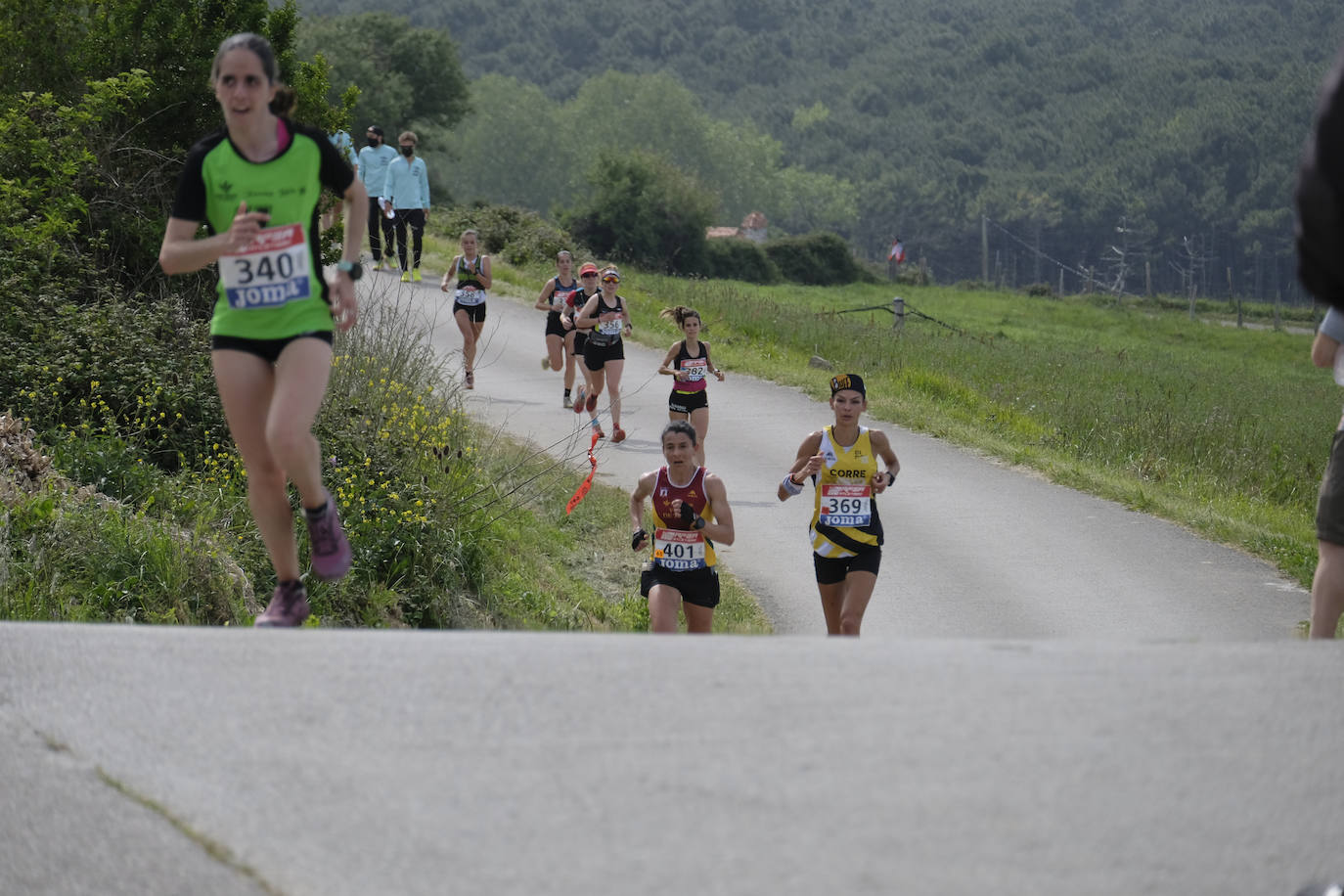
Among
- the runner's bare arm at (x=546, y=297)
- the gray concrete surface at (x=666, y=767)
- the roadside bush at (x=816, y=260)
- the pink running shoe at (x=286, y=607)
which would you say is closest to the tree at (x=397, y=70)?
the roadside bush at (x=816, y=260)

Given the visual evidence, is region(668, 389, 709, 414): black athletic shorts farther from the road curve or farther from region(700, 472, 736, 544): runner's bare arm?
region(700, 472, 736, 544): runner's bare arm

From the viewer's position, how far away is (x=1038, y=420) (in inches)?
840

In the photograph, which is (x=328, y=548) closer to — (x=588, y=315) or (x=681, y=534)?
(x=681, y=534)

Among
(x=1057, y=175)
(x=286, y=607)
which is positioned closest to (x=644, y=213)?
(x=286, y=607)

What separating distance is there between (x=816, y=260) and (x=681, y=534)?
6248 cm

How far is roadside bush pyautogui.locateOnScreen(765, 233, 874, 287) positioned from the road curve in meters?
50.2

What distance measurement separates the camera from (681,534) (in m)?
9.27

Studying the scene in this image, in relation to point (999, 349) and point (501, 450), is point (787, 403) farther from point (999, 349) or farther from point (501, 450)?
point (999, 349)

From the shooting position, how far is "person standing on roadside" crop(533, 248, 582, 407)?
17967 mm

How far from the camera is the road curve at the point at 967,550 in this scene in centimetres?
1196

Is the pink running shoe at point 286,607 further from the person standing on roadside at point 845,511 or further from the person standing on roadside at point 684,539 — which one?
the person standing on roadside at point 845,511

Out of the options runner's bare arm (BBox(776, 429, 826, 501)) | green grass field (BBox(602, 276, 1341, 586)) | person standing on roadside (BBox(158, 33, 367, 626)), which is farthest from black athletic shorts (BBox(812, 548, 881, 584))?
green grass field (BBox(602, 276, 1341, 586))

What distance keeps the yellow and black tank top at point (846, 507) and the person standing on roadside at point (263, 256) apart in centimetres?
434

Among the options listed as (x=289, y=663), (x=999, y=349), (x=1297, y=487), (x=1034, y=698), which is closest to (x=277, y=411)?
(x=289, y=663)
